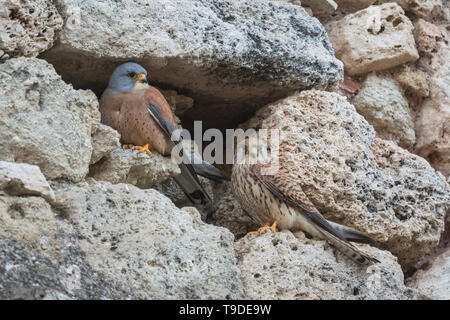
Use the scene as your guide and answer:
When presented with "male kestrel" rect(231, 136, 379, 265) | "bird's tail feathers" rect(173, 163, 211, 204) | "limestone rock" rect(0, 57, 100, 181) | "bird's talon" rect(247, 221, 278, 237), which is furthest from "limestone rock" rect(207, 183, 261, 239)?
"limestone rock" rect(0, 57, 100, 181)

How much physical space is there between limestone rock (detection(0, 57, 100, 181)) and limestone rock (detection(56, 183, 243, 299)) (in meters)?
0.15

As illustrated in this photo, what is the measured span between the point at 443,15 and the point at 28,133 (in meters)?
3.72

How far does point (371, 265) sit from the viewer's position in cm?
356

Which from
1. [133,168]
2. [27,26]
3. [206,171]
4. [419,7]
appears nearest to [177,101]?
[206,171]

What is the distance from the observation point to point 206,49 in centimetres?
387

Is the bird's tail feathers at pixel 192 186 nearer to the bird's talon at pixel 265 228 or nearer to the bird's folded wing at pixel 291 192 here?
the bird's folded wing at pixel 291 192

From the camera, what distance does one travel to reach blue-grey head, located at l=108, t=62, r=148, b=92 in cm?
375

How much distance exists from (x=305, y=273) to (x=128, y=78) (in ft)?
4.84

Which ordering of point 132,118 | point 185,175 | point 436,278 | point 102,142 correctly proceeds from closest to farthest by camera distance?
point 102,142 → point 132,118 → point 436,278 → point 185,175

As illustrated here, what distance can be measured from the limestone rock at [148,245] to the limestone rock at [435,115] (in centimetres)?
217

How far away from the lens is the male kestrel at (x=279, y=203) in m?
3.59

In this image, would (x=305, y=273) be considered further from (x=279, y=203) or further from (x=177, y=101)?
(x=177, y=101)

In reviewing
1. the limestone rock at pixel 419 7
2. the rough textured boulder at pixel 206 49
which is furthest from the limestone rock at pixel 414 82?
the rough textured boulder at pixel 206 49

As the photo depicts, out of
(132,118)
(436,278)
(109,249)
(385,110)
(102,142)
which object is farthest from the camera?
(385,110)
